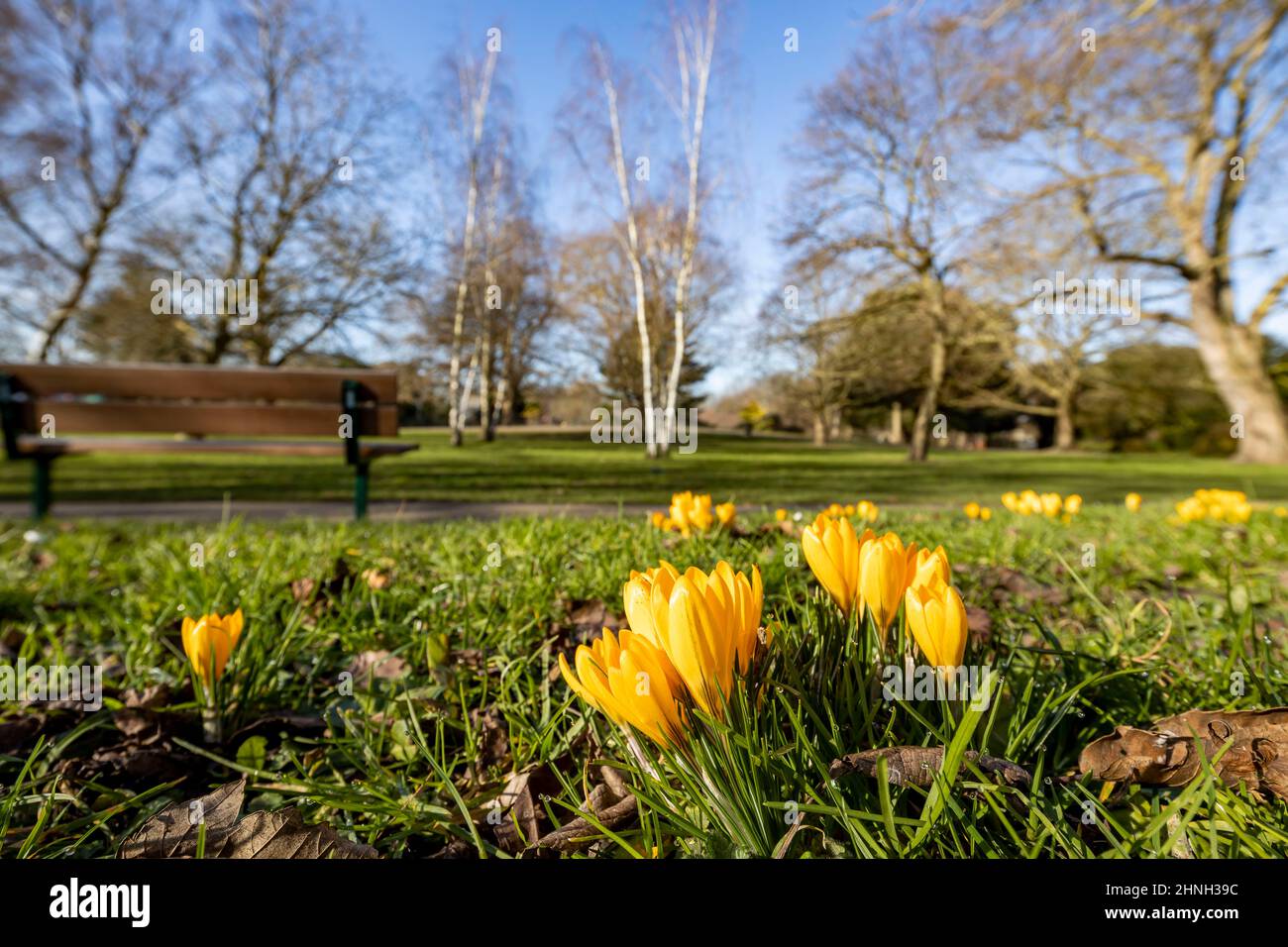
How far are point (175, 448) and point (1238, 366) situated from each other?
1510cm

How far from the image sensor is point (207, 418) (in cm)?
520

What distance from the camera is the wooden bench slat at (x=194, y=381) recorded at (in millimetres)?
5027

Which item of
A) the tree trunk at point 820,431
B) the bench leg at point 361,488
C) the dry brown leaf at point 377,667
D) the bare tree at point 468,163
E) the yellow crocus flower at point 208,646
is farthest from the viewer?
the bare tree at point 468,163

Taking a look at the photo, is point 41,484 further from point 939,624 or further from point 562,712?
point 939,624

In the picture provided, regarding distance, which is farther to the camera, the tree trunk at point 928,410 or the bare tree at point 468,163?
the bare tree at point 468,163

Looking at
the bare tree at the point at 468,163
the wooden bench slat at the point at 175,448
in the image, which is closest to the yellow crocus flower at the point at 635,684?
the wooden bench slat at the point at 175,448

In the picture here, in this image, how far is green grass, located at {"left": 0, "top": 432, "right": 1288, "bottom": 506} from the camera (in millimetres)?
5020

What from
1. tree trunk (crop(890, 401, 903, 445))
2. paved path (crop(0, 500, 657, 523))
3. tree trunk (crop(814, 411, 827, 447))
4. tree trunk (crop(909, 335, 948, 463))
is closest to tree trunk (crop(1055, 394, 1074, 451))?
tree trunk (crop(890, 401, 903, 445))

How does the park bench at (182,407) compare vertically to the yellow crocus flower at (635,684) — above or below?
above

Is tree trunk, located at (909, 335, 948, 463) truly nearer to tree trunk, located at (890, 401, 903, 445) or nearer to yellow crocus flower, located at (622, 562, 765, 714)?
tree trunk, located at (890, 401, 903, 445)

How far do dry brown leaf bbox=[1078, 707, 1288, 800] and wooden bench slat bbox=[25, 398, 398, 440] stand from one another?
5.00 meters

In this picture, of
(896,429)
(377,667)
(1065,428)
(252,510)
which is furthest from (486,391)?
(1065,428)

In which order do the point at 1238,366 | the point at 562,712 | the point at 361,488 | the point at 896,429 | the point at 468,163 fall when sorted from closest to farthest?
the point at 562,712 → the point at 361,488 → the point at 1238,366 → the point at 468,163 → the point at 896,429

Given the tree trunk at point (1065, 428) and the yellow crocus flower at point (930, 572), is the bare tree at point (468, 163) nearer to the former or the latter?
the yellow crocus flower at point (930, 572)
